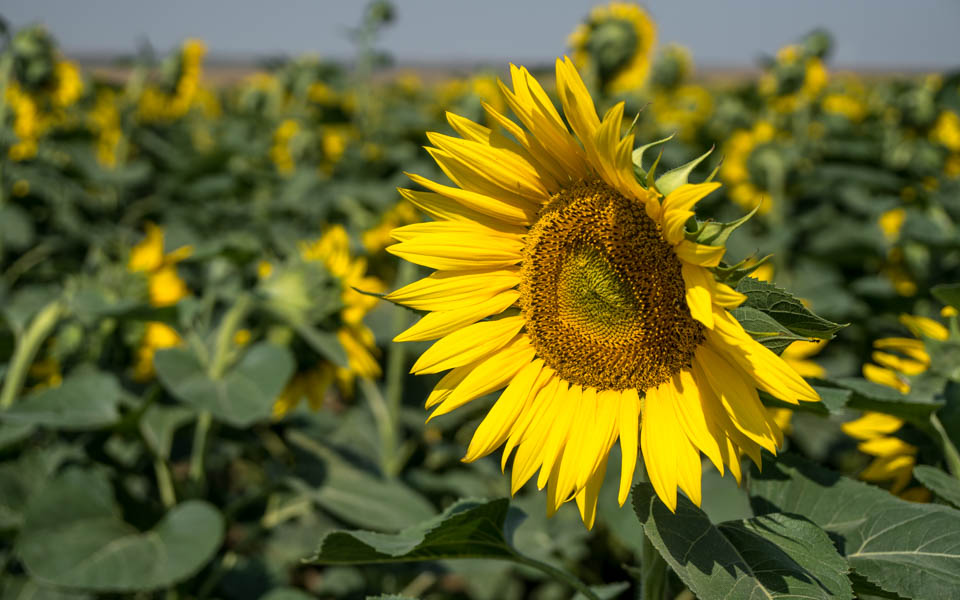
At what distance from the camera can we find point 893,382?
4.77ft

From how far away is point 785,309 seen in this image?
88 centimetres

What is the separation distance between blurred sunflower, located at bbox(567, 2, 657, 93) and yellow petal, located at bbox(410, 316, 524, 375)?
2.37 m

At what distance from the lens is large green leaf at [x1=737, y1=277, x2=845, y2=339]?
0.86 meters

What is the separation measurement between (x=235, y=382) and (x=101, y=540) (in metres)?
0.49

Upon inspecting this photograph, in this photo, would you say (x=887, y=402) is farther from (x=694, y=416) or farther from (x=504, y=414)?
(x=504, y=414)

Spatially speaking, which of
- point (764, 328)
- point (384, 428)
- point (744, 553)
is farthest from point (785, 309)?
point (384, 428)

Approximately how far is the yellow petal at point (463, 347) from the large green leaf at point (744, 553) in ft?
0.92

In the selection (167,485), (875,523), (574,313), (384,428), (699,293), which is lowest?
(384,428)

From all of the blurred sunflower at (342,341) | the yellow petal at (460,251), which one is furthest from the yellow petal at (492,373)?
the blurred sunflower at (342,341)

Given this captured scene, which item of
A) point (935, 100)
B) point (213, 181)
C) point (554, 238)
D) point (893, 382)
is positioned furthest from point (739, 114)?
point (554, 238)

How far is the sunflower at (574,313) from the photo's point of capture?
3.04ft

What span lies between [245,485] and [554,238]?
3.18 m

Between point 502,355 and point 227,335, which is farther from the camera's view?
point 227,335

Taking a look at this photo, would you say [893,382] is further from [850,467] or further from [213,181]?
[213,181]
